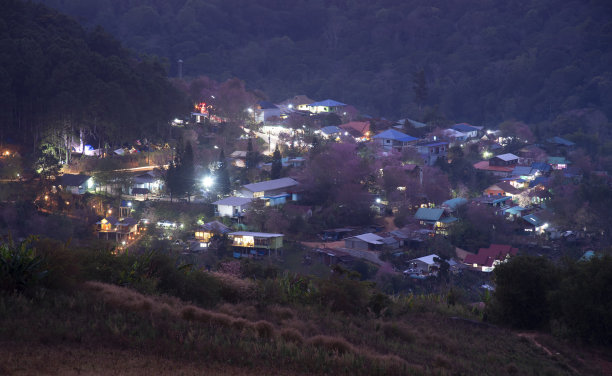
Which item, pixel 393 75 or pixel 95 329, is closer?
pixel 95 329

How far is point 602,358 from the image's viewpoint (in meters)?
9.12

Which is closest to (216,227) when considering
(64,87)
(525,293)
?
(64,87)

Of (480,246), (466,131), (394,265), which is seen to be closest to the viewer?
(394,265)

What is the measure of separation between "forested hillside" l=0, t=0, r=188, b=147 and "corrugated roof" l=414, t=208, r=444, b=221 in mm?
14787

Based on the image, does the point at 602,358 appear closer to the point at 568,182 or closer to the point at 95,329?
the point at 95,329

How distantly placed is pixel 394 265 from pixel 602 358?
14188 mm

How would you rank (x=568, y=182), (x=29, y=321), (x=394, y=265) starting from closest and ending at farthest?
1. (x=29, y=321)
2. (x=394, y=265)
3. (x=568, y=182)

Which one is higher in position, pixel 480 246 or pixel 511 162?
pixel 511 162

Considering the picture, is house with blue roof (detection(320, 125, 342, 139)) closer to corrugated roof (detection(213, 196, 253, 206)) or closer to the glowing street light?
the glowing street light

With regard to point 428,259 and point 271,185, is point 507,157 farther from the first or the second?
point 428,259

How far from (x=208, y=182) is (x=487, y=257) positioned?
13.0 metres

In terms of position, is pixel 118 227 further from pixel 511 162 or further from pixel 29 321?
pixel 511 162

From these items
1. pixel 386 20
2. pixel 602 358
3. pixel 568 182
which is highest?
pixel 386 20

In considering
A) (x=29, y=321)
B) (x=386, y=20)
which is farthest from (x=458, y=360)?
(x=386, y=20)
